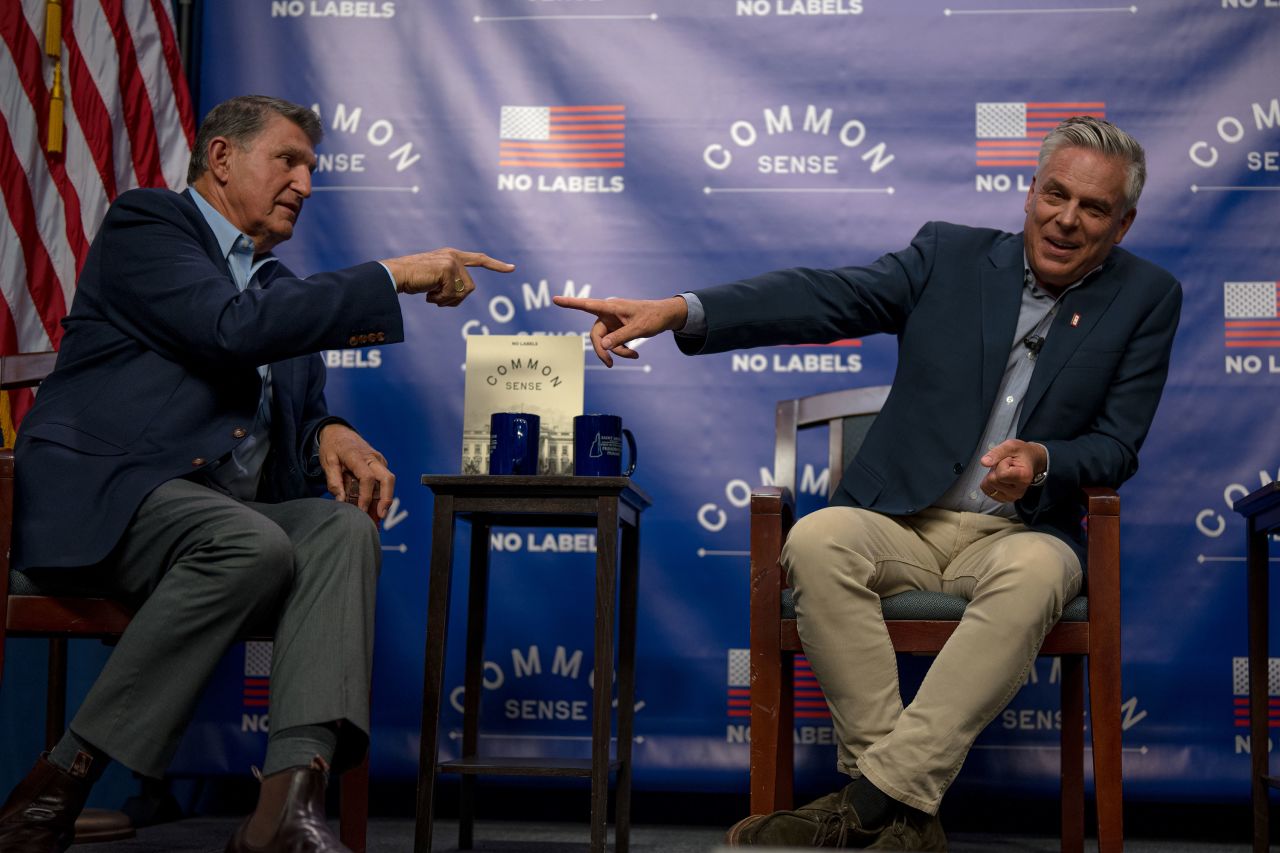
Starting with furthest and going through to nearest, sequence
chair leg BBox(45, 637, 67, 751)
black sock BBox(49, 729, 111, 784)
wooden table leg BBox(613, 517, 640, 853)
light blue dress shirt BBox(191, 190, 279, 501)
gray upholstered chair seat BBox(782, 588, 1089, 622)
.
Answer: wooden table leg BBox(613, 517, 640, 853) → chair leg BBox(45, 637, 67, 751) → light blue dress shirt BBox(191, 190, 279, 501) → gray upholstered chair seat BBox(782, 588, 1089, 622) → black sock BBox(49, 729, 111, 784)

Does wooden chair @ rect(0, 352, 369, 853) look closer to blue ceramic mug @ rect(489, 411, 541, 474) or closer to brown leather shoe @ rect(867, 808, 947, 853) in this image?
blue ceramic mug @ rect(489, 411, 541, 474)

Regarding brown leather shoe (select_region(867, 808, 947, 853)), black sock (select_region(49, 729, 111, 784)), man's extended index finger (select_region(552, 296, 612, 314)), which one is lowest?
brown leather shoe (select_region(867, 808, 947, 853))

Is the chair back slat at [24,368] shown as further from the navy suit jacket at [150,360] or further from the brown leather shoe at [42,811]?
the brown leather shoe at [42,811]

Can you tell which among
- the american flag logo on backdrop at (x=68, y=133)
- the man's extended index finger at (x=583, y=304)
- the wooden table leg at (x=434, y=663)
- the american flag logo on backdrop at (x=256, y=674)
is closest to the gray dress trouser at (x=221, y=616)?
the wooden table leg at (x=434, y=663)

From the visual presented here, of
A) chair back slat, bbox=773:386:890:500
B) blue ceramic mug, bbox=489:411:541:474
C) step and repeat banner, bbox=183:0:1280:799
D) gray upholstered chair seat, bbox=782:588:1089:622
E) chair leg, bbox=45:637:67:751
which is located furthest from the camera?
step and repeat banner, bbox=183:0:1280:799

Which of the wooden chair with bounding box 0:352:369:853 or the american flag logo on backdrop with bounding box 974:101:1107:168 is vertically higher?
the american flag logo on backdrop with bounding box 974:101:1107:168

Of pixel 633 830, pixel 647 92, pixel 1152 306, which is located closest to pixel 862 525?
pixel 1152 306

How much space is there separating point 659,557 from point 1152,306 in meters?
1.32

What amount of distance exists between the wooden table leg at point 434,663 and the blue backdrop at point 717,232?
2.41ft

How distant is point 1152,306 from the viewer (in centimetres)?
258

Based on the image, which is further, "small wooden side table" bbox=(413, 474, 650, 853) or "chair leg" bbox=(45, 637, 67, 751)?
"chair leg" bbox=(45, 637, 67, 751)

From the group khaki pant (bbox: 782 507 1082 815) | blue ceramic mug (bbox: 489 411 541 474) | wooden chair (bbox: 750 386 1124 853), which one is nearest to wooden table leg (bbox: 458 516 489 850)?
blue ceramic mug (bbox: 489 411 541 474)

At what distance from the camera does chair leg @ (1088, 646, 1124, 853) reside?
225cm

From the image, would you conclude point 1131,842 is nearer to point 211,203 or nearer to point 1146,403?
point 1146,403
